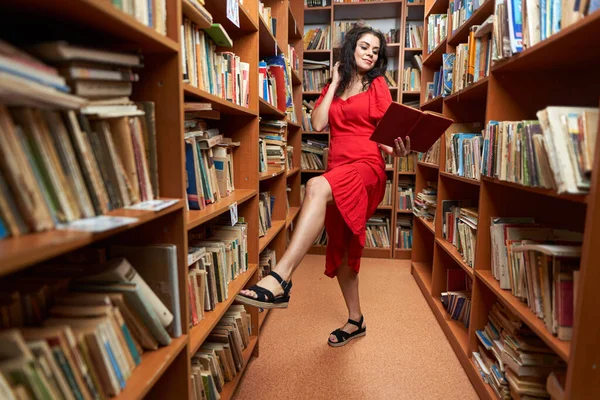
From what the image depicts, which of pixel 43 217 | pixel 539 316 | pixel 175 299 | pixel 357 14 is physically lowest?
pixel 539 316

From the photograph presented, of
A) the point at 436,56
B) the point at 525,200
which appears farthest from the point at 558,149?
the point at 436,56

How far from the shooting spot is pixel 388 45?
3.44 m

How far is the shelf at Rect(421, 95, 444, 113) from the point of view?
254 cm

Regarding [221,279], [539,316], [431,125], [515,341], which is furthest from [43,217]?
[431,125]

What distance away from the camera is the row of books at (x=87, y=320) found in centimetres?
58

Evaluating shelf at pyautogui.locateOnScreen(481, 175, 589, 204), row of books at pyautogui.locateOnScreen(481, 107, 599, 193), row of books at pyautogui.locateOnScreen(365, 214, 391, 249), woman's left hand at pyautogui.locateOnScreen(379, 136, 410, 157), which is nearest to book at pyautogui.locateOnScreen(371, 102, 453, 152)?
woman's left hand at pyautogui.locateOnScreen(379, 136, 410, 157)

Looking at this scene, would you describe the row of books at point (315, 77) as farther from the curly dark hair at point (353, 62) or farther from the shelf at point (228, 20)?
the shelf at point (228, 20)

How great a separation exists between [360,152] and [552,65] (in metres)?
0.87

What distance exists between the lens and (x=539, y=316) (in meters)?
1.17

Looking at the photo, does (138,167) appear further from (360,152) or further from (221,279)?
(360,152)

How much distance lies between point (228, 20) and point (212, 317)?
45.9 inches

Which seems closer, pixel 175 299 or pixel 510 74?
pixel 175 299

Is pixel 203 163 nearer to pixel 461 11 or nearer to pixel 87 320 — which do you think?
pixel 87 320

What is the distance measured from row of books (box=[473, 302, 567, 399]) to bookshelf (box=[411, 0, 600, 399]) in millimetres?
60
